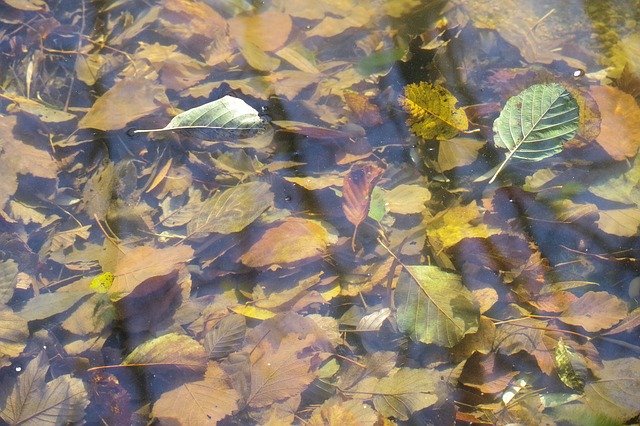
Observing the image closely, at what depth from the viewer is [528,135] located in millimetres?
1264

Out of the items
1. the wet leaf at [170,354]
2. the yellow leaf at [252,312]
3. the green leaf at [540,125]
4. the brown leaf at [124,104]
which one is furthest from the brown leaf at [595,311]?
the brown leaf at [124,104]

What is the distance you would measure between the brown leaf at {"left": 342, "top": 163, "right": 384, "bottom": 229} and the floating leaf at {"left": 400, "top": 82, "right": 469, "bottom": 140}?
171 millimetres

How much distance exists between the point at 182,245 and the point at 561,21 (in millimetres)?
1139

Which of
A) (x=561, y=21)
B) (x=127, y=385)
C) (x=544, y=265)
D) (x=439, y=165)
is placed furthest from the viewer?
(x=561, y=21)

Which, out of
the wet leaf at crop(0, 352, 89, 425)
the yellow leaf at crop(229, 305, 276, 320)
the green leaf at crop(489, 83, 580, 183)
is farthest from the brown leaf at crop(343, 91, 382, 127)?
the wet leaf at crop(0, 352, 89, 425)

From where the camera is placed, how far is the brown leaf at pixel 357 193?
1.21m

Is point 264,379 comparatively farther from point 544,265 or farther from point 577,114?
point 577,114

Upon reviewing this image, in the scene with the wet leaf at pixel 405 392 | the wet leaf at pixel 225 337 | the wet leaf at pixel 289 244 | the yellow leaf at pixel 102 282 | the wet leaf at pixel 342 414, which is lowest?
the wet leaf at pixel 342 414

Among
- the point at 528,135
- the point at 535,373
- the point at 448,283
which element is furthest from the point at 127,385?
the point at 528,135

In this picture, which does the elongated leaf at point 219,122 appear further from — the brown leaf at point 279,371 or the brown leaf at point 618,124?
the brown leaf at point 618,124

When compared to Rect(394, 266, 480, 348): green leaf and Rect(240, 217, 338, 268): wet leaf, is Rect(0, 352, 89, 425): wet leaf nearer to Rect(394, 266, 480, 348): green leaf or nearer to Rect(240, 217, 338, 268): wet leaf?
Rect(240, 217, 338, 268): wet leaf

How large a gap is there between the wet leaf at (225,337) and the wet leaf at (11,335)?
0.33m

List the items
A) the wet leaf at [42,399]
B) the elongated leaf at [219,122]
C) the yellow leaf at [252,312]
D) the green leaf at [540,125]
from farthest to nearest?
the elongated leaf at [219,122], the green leaf at [540,125], the yellow leaf at [252,312], the wet leaf at [42,399]

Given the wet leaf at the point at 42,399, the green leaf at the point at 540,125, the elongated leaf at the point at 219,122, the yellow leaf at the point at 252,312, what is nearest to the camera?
the wet leaf at the point at 42,399
